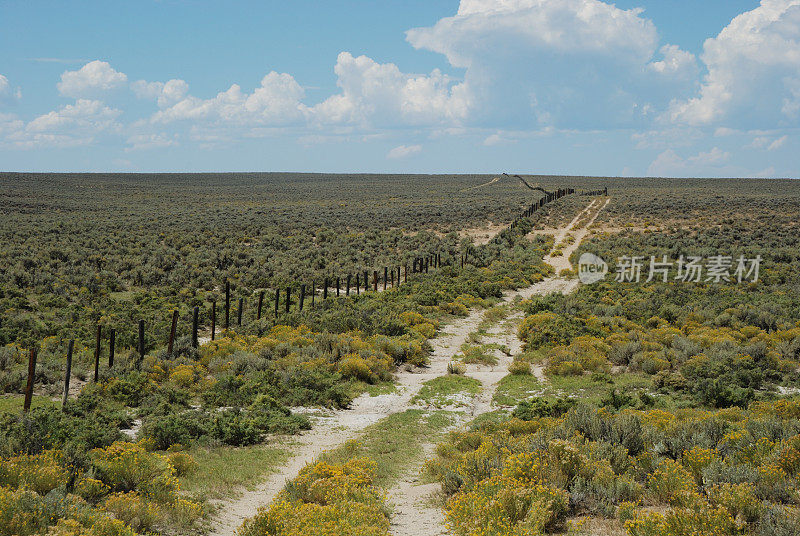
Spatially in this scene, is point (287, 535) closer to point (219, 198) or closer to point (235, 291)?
point (235, 291)

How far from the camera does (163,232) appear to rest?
48.1 metres

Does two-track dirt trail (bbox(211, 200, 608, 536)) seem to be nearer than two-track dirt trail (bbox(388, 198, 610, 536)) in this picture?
No

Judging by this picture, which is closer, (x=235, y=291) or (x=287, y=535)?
(x=287, y=535)

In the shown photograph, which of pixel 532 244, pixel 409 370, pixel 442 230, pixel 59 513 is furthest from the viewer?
pixel 442 230

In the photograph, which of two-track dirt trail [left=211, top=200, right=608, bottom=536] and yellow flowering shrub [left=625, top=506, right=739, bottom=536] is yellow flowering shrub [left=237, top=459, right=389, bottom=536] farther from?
yellow flowering shrub [left=625, top=506, right=739, bottom=536]

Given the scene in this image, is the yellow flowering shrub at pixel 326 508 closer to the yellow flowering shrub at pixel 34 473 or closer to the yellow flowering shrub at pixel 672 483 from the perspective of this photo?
the yellow flowering shrub at pixel 34 473

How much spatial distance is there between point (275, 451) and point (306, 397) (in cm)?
284

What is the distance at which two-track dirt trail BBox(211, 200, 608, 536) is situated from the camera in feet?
24.3

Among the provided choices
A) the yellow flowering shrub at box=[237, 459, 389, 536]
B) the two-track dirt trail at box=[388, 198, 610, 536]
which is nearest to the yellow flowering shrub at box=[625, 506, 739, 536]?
the two-track dirt trail at box=[388, 198, 610, 536]

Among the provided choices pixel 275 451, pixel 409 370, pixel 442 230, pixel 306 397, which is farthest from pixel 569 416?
pixel 442 230

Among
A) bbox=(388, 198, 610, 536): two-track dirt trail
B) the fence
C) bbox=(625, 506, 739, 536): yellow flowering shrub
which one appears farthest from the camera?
the fence

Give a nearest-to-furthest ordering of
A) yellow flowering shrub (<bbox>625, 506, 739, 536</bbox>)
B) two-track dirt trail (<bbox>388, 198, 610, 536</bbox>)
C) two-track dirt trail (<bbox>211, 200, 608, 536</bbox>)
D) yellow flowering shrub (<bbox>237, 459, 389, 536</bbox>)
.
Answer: yellow flowering shrub (<bbox>625, 506, 739, 536</bbox>), yellow flowering shrub (<bbox>237, 459, 389, 536</bbox>), two-track dirt trail (<bbox>388, 198, 610, 536</bbox>), two-track dirt trail (<bbox>211, 200, 608, 536</bbox>)

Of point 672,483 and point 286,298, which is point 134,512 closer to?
point 672,483

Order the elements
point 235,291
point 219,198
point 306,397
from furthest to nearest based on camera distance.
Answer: point 219,198
point 235,291
point 306,397
